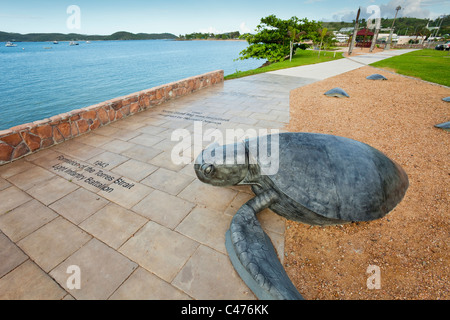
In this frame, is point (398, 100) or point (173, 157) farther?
point (398, 100)

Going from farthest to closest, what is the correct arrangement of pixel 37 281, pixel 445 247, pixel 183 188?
1. pixel 183 188
2. pixel 445 247
3. pixel 37 281

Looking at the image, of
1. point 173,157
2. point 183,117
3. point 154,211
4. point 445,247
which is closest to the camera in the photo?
point 445,247

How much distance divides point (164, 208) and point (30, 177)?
10.9ft

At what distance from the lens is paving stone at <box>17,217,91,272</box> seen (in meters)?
2.86

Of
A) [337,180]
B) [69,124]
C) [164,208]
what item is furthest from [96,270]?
[69,124]

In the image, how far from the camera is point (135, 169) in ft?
15.9

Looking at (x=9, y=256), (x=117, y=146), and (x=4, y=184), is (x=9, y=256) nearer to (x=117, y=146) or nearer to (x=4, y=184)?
(x=4, y=184)

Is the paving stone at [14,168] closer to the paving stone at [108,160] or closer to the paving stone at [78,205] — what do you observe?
the paving stone at [108,160]

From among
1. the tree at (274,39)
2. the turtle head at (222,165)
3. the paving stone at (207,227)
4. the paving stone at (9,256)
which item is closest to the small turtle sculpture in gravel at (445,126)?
the turtle head at (222,165)

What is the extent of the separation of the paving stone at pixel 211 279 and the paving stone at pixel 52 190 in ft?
10.1

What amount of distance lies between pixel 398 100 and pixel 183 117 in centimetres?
1051

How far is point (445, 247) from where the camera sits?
122 inches

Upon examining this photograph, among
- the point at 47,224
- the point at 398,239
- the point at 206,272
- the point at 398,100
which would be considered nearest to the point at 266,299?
the point at 206,272

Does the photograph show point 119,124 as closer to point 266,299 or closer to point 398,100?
point 266,299
